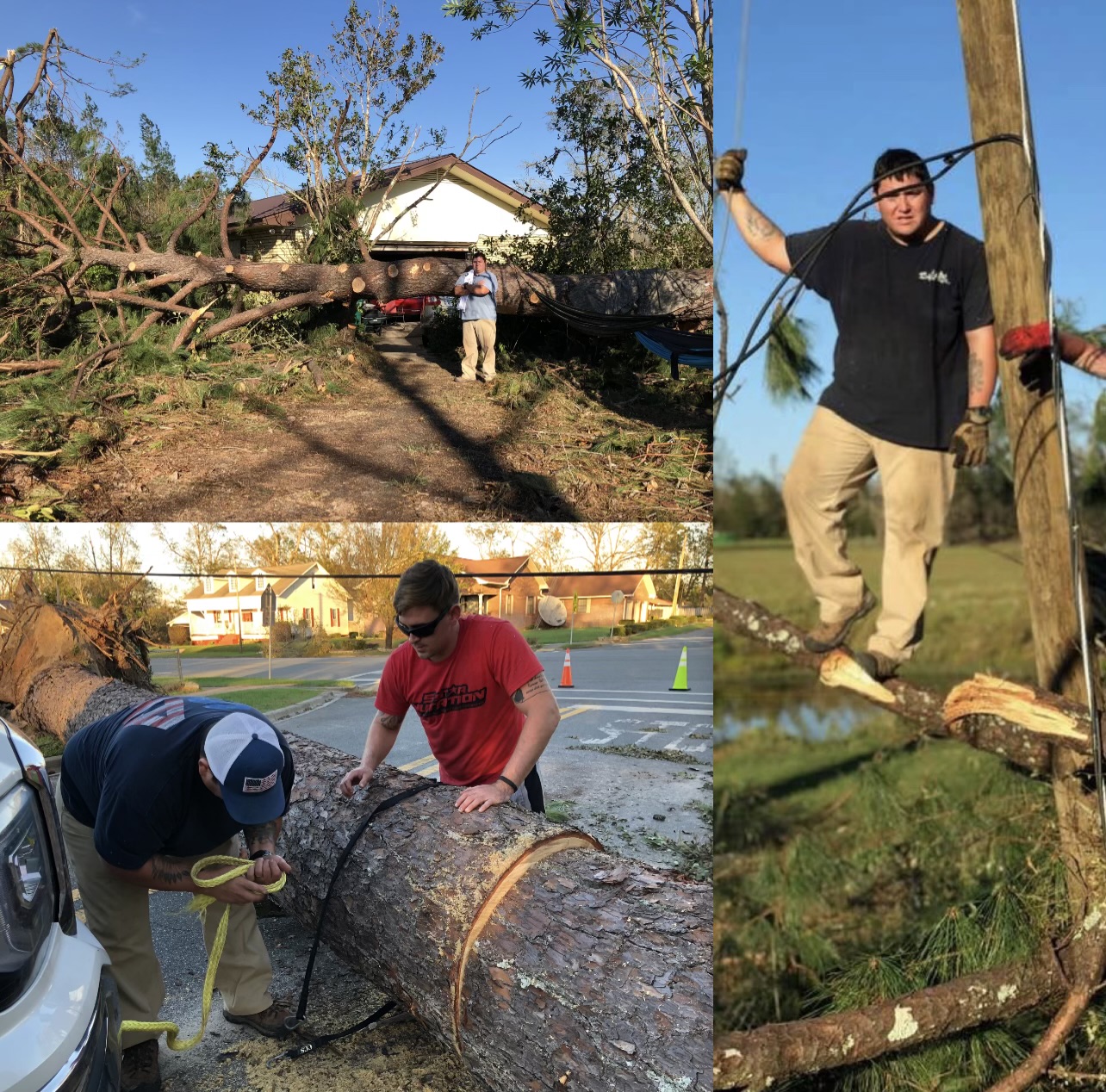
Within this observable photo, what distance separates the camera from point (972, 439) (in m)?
0.70

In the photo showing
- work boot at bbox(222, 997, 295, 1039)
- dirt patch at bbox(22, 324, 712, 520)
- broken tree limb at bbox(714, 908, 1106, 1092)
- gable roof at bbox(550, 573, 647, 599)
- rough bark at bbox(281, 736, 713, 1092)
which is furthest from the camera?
dirt patch at bbox(22, 324, 712, 520)

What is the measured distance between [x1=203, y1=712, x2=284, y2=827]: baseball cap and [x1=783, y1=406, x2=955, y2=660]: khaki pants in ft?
3.15

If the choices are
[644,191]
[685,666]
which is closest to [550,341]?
[644,191]

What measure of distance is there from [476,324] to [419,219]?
3.13ft

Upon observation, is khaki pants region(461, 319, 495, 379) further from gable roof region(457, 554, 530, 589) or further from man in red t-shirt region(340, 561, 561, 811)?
man in red t-shirt region(340, 561, 561, 811)

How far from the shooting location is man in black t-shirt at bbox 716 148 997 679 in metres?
0.69

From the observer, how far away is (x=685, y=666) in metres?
2.99

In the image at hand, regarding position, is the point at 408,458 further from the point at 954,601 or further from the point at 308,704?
the point at 954,601

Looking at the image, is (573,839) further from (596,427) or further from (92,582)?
(596,427)

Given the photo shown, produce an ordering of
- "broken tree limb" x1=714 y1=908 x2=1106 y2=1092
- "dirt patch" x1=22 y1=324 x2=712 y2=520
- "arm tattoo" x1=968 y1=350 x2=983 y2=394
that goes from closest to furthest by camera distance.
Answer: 1. "arm tattoo" x1=968 y1=350 x2=983 y2=394
2. "broken tree limb" x1=714 y1=908 x2=1106 y2=1092
3. "dirt patch" x1=22 y1=324 x2=712 y2=520

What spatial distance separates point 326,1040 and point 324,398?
9.86 feet

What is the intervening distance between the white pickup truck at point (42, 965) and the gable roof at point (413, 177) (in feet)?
12.5

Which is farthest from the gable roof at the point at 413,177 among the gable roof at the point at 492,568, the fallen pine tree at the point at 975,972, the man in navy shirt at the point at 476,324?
the fallen pine tree at the point at 975,972

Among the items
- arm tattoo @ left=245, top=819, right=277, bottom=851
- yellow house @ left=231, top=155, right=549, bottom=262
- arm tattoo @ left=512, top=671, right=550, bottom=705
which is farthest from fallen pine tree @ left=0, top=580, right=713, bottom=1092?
yellow house @ left=231, top=155, right=549, bottom=262
